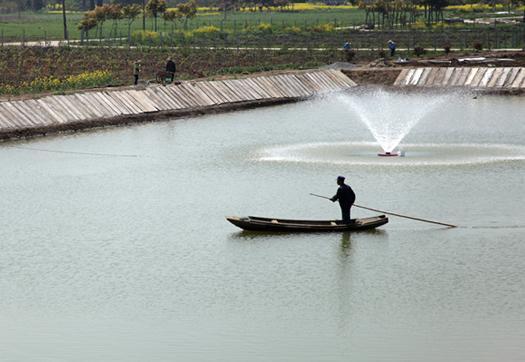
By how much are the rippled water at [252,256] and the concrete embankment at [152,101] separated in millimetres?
3403

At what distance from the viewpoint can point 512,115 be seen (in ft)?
233

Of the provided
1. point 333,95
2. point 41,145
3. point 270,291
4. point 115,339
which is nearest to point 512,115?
point 333,95

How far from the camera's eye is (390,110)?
238 ft

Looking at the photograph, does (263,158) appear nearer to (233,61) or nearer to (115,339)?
(115,339)

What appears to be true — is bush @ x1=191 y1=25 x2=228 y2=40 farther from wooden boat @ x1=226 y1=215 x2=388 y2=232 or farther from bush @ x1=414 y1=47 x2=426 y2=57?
wooden boat @ x1=226 y1=215 x2=388 y2=232

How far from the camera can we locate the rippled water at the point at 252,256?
28.8 metres

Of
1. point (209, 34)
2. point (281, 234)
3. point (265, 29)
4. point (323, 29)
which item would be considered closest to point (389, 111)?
point (281, 234)

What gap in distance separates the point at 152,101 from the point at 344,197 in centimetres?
3389

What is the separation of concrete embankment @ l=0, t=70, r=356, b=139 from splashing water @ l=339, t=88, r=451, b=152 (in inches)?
134

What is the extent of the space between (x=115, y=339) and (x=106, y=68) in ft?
194

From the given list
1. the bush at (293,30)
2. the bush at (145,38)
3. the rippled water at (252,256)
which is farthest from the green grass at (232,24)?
the rippled water at (252,256)

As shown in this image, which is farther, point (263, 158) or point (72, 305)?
point (263, 158)

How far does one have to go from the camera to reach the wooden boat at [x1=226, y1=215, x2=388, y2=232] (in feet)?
125

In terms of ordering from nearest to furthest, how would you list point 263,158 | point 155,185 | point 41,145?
point 155,185
point 263,158
point 41,145
